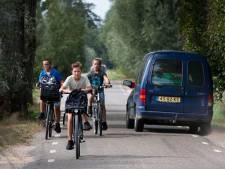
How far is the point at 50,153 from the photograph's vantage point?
14.1 meters

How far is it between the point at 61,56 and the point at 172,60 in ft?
162

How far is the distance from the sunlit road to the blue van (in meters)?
0.47

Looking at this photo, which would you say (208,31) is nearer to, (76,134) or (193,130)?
(193,130)

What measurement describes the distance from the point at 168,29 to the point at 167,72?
148ft

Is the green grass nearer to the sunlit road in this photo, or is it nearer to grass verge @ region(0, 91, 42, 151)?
the sunlit road

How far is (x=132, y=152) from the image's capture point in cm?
1412

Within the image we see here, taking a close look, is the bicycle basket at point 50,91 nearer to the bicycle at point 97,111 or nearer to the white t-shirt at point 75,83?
the bicycle at point 97,111

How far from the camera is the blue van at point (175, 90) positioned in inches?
714

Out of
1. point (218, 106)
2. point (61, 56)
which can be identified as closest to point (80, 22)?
point (61, 56)

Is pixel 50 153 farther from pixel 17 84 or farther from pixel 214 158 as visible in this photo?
pixel 17 84

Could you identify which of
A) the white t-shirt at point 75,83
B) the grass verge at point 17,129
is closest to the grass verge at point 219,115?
the grass verge at point 17,129

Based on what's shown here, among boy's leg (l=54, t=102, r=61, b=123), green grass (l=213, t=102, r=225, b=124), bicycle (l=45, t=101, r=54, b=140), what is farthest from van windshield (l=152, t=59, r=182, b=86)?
green grass (l=213, t=102, r=225, b=124)

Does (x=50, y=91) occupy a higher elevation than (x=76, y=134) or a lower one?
higher

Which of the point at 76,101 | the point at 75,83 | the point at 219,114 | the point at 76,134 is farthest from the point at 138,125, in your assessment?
the point at 219,114
